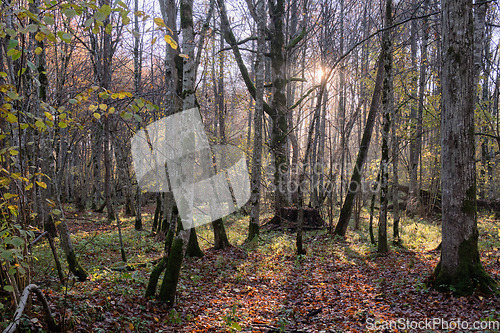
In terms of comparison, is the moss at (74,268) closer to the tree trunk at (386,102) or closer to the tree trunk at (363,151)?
the tree trunk at (386,102)

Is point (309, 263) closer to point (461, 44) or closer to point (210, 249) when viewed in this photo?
point (210, 249)

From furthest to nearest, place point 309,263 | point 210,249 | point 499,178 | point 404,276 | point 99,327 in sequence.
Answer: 1. point 499,178
2. point 210,249
3. point 309,263
4. point 404,276
5. point 99,327

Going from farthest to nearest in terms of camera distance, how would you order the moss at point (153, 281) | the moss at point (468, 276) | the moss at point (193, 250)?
the moss at point (193, 250), the moss at point (153, 281), the moss at point (468, 276)

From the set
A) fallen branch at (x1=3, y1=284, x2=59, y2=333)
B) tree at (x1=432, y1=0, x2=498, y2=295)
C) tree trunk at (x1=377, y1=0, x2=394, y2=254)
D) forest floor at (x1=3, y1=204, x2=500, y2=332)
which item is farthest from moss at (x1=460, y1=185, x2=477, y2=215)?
fallen branch at (x1=3, y1=284, x2=59, y2=333)

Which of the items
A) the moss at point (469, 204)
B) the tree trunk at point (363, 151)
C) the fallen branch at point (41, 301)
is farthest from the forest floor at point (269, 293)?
the tree trunk at point (363, 151)

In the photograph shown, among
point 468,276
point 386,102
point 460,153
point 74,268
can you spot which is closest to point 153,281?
point 74,268

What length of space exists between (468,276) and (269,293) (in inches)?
143

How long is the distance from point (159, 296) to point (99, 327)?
126 cm

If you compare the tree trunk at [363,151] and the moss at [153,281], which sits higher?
the tree trunk at [363,151]

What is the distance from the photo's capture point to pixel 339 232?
1155cm

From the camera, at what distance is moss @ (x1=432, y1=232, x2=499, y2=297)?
4953mm

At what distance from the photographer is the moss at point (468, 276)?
16.3ft

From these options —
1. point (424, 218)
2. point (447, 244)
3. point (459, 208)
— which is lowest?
point (424, 218)

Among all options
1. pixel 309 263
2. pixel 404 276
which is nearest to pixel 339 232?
pixel 309 263
